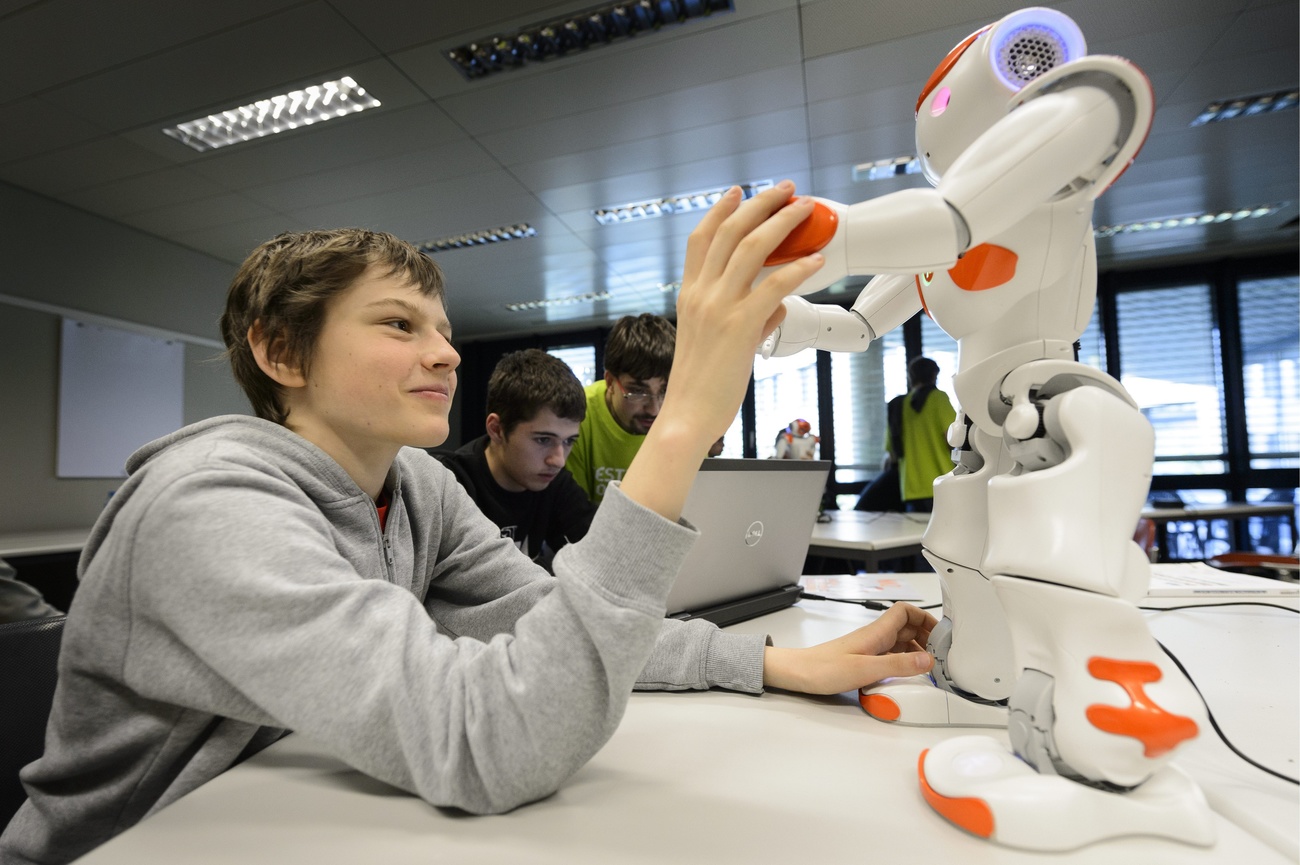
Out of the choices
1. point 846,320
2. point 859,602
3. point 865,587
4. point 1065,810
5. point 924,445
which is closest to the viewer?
point 1065,810

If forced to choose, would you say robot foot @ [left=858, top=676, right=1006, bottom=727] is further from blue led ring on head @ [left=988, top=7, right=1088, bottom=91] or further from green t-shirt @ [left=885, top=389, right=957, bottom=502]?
green t-shirt @ [left=885, top=389, right=957, bottom=502]

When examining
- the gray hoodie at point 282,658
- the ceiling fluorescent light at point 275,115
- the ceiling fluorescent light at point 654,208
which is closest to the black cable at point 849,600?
the gray hoodie at point 282,658

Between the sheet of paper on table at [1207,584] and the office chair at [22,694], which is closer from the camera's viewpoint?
the office chair at [22,694]

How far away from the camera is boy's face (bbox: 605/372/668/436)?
183cm

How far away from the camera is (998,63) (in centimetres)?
60

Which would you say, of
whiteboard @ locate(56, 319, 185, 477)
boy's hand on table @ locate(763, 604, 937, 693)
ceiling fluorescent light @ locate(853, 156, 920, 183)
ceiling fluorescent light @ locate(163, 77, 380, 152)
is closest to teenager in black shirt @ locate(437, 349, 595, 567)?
boy's hand on table @ locate(763, 604, 937, 693)

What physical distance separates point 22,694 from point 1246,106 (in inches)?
177

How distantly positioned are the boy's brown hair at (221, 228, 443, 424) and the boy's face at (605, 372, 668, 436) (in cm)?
107

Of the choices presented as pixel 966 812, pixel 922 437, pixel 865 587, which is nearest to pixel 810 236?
pixel 966 812

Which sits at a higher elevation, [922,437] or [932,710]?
[922,437]

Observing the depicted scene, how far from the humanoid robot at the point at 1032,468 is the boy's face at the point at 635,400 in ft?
3.82

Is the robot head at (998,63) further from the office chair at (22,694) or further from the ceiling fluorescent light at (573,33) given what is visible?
the ceiling fluorescent light at (573,33)

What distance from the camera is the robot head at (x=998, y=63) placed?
0.60 meters

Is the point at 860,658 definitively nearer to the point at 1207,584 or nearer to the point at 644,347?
the point at 1207,584
